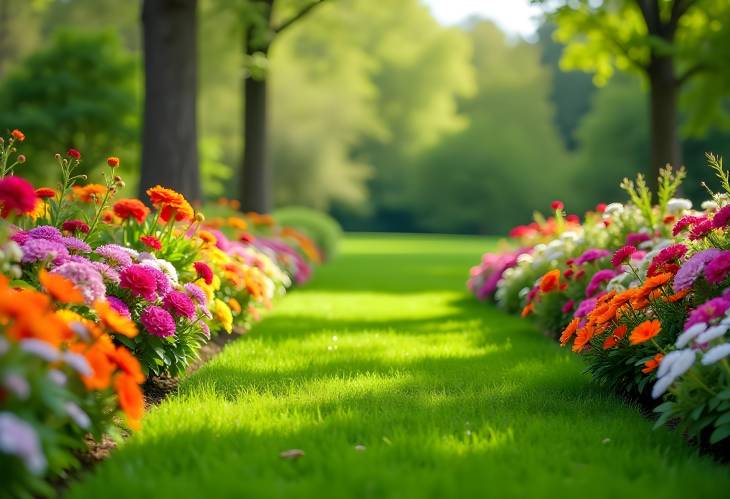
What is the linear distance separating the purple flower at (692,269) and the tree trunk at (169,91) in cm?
681

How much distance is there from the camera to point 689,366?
2.94 metres

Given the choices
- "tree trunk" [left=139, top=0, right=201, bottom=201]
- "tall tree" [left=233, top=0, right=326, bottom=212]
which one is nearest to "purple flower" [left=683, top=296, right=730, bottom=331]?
"tree trunk" [left=139, top=0, right=201, bottom=201]

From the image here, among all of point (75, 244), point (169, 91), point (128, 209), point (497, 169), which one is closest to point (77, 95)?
point (169, 91)

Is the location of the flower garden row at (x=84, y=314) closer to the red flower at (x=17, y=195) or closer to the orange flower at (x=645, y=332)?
the red flower at (x=17, y=195)

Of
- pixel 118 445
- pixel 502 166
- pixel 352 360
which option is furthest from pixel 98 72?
pixel 502 166

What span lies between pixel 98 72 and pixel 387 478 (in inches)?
774

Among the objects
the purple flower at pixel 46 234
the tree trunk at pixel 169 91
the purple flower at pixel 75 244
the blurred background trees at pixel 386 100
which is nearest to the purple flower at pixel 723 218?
the purple flower at pixel 75 244

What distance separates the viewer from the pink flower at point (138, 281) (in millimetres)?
3760

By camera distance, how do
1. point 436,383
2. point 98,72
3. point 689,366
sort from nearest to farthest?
point 689,366 < point 436,383 < point 98,72

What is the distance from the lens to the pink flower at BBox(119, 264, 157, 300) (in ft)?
12.3

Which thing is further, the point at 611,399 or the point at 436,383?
the point at 436,383

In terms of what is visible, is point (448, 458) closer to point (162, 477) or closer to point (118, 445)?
point (162, 477)

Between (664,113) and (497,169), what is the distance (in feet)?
99.7

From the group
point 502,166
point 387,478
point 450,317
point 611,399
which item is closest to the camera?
point 387,478
